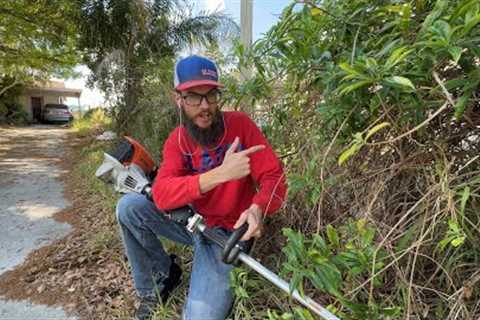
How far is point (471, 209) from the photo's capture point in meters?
1.20

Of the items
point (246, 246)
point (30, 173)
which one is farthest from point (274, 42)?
point (30, 173)

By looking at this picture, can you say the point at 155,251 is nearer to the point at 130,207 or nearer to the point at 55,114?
the point at 130,207

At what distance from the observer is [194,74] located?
1939 millimetres

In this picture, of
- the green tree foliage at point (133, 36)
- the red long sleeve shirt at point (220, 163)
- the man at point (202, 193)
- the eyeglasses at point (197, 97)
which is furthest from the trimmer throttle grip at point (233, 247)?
the green tree foliage at point (133, 36)

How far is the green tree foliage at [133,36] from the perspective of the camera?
26.2 feet

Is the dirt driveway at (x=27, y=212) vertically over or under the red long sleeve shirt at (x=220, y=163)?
under

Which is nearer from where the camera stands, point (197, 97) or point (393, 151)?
point (393, 151)

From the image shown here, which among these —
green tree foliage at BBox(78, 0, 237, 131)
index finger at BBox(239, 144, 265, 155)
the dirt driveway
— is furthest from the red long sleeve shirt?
green tree foliage at BBox(78, 0, 237, 131)

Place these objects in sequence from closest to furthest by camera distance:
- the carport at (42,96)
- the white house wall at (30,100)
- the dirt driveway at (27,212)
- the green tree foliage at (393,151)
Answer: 1. the green tree foliage at (393,151)
2. the dirt driveway at (27,212)
3. the white house wall at (30,100)
4. the carport at (42,96)

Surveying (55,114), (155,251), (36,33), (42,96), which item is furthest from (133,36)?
(42,96)

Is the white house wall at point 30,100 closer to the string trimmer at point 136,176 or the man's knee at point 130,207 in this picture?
the string trimmer at point 136,176

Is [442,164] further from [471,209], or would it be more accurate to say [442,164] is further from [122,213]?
[122,213]

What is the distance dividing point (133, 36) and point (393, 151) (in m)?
7.90

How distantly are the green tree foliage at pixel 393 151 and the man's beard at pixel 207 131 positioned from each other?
535mm
